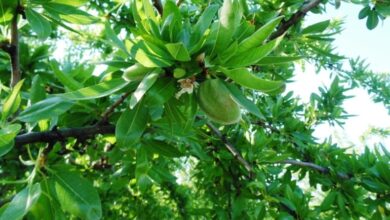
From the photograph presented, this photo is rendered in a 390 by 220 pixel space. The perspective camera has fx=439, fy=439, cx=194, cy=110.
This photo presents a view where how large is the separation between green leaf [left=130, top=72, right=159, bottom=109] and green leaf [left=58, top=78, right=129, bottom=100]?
0.08 m

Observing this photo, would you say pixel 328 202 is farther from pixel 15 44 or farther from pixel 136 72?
pixel 15 44

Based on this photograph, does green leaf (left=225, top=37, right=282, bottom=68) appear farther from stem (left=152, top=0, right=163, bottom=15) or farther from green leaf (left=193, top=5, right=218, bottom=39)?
stem (left=152, top=0, right=163, bottom=15)

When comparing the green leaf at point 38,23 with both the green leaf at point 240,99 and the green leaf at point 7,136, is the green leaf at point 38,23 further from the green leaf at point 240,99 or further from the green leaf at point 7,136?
the green leaf at point 240,99

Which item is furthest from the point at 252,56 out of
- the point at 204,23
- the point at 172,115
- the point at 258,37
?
the point at 172,115

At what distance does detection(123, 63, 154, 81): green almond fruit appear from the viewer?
884mm

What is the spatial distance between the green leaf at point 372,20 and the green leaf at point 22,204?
1.52m

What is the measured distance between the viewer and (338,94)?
2.32m

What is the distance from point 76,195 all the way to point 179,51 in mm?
509

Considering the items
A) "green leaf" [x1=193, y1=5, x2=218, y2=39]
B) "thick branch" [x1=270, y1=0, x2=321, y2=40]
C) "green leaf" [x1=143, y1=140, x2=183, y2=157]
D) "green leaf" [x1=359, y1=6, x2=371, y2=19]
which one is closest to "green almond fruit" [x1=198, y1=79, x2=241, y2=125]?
"green leaf" [x1=193, y1=5, x2=218, y2=39]

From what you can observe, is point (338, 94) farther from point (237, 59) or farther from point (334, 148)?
point (237, 59)

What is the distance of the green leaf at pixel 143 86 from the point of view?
815mm

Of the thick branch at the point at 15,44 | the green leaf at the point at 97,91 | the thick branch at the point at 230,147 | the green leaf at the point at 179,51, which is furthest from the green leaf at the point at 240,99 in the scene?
the thick branch at the point at 230,147

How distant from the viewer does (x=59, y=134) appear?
1.18m

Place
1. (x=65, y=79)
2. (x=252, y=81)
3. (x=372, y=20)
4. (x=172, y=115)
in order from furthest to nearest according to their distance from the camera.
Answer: (x=372, y=20) → (x=65, y=79) → (x=172, y=115) → (x=252, y=81)
